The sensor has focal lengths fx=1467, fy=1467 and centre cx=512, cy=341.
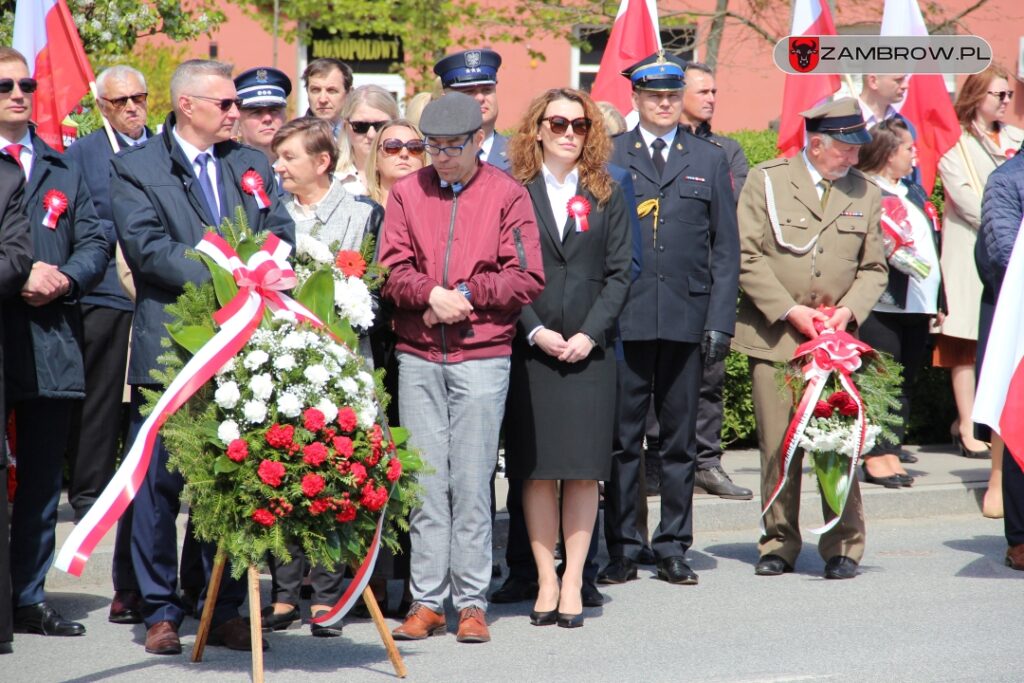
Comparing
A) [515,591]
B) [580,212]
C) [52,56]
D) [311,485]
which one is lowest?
[515,591]

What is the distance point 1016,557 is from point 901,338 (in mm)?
2138

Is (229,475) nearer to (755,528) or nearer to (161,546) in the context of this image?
(161,546)

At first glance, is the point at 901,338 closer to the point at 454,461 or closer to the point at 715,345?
the point at 715,345

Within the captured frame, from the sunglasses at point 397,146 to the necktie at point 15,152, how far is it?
1.66 m

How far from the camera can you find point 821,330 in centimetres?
754

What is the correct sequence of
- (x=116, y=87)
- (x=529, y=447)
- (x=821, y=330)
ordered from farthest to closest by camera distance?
1. (x=116, y=87)
2. (x=821, y=330)
3. (x=529, y=447)

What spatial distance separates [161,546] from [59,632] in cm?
68

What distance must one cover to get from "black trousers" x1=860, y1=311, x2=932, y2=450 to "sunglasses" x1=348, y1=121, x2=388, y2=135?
356 cm

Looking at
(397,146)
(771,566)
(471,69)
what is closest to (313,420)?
(397,146)

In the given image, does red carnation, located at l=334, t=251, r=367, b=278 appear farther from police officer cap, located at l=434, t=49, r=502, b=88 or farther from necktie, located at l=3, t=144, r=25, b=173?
police officer cap, located at l=434, t=49, r=502, b=88

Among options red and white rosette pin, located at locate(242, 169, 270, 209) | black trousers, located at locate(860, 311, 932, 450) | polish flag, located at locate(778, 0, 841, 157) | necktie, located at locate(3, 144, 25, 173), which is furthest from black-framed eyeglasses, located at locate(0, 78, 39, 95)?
polish flag, located at locate(778, 0, 841, 157)

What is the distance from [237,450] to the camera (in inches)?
214

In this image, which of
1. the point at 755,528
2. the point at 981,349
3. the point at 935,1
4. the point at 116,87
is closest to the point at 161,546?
the point at 116,87

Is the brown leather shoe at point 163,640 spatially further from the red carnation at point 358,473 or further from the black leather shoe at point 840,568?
the black leather shoe at point 840,568
